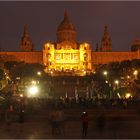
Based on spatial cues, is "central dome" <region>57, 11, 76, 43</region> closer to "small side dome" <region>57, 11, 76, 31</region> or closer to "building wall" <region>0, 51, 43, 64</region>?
"small side dome" <region>57, 11, 76, 31</region>

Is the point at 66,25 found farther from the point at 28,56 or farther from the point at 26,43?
the point at 28,56

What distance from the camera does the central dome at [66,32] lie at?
132m

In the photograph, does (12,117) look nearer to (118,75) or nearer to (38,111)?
(38,111)

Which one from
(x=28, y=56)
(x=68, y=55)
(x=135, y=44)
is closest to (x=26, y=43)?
(x=28, y=56)

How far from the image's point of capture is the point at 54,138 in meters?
17.3

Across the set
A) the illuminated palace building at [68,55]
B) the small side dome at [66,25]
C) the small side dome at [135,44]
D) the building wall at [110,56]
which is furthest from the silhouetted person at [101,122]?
the small side dome at [135,44]

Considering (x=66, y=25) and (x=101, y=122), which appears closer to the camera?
(x=101, y=122)

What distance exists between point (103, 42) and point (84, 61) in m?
16.1

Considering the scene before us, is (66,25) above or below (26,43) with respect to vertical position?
above

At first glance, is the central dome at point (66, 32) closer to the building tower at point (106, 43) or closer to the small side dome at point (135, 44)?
the building tower at point (106, 43)

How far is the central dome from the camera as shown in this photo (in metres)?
132

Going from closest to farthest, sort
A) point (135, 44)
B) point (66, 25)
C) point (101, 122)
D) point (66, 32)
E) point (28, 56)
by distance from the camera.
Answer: point (101, 122)
point (28, 56)
point (66, 32)
point (66, 25)
point (135, 44)

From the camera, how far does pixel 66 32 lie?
131750 mm

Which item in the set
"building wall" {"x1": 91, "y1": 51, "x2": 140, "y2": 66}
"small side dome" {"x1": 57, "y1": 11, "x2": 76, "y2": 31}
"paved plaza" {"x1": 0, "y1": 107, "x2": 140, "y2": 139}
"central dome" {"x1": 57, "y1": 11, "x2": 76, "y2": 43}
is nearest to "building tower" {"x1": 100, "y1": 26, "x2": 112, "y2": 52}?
"building wall" {"x1": 91, "y1": 51, "x2": 140, "y2": 66}
